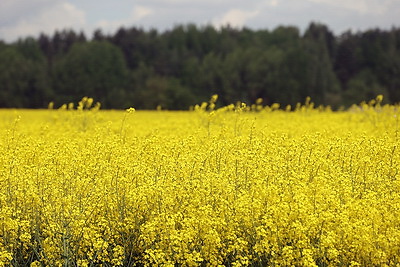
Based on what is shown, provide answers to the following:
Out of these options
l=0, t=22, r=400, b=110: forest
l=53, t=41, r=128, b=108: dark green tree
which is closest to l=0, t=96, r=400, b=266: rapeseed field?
l=0, t=22, r=400, b=110: forest

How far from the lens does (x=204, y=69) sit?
185ft

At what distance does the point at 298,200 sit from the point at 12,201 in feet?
11.3

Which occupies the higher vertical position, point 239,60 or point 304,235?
point 239,60

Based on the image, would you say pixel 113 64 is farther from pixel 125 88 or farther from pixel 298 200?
pixel 298 200

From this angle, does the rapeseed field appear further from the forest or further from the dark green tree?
the dark green tree

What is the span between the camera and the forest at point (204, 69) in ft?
166

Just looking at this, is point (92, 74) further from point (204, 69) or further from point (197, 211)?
point (197, 211)

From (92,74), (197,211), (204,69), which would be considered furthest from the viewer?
(204,69)

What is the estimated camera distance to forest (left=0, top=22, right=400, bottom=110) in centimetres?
5047

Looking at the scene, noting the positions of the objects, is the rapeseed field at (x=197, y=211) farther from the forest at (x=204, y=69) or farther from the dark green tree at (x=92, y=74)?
the dark green tree at (x=92, y=74)

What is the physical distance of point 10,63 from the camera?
54.9m

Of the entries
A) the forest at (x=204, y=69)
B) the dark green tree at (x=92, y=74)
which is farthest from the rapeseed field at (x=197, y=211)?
the dark green tree at (x=92, y=74)

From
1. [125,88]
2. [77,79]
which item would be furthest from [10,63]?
[125,88]

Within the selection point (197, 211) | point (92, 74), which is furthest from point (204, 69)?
point (197, 211)
